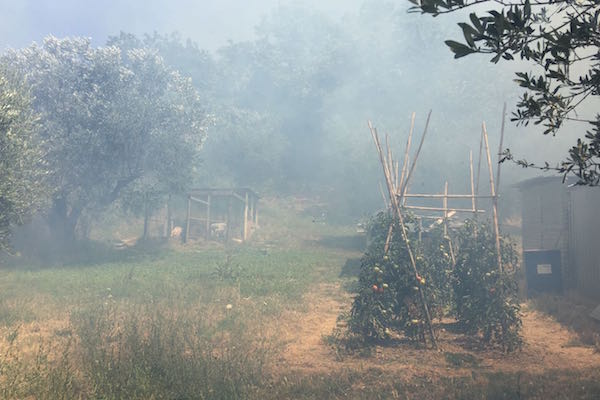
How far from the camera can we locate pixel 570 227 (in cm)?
1588

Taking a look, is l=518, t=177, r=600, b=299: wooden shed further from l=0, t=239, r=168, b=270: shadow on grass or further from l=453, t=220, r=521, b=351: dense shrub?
l=0, t=239, r=168, b=270: shadow on grass

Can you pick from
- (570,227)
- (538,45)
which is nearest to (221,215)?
(570,227)

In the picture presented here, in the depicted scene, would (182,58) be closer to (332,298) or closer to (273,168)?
(273,168)

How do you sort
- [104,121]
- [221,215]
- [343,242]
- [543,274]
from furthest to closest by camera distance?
[221,215], [343,242], [104,121], [543,274]

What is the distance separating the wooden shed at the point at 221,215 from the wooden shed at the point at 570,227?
1793 cm

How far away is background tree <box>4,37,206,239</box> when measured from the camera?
76.0ft

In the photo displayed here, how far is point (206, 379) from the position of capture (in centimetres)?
734

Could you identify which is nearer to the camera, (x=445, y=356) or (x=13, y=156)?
(x=445, y=356)

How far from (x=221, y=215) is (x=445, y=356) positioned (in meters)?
28.8

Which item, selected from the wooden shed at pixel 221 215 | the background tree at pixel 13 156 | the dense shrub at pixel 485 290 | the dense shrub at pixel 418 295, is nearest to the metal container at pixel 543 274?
the dense shrub at pixel 485 290

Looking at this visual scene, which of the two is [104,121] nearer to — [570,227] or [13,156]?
[13,156]

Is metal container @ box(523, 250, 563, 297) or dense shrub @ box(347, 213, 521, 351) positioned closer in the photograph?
dense shrub @ box(347, 213, 521, 351)

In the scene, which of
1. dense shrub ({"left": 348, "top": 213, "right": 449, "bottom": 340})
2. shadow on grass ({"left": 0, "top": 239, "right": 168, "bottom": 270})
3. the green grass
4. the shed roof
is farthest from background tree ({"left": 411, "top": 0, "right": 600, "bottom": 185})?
the shed roof

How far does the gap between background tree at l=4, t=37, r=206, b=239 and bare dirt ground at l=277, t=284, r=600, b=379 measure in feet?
54.1
